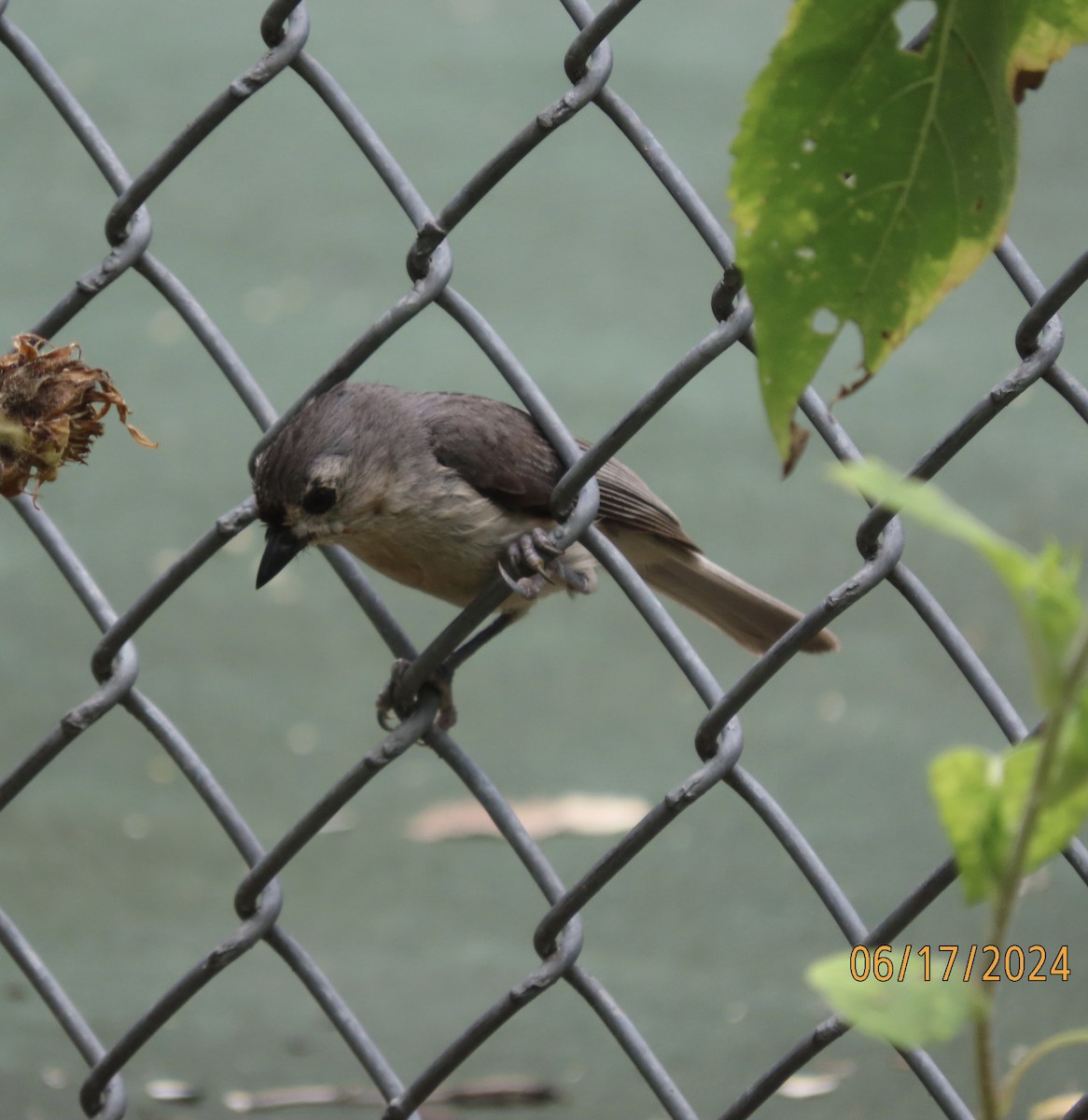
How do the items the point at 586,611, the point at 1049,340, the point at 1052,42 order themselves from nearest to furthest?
1. the point at 1052,42
2. the point at 1049,340
3. the point at 586,611

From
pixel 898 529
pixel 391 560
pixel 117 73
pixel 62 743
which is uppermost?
pixel 117 73

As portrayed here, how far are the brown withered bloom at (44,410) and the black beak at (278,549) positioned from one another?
0.92m

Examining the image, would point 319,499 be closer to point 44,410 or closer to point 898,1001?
point 44,410

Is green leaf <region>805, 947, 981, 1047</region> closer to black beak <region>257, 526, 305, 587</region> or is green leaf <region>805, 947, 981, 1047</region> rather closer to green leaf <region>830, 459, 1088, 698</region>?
green leaf <region>830, 459, 1088, 698</region>

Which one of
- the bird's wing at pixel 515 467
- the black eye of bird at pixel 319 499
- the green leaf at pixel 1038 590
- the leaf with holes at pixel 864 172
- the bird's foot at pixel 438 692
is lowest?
the green leaf at pixel 1038 590

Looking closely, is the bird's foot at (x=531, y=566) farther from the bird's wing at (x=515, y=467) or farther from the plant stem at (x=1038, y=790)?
the plant stem at (x=1038, y=790)

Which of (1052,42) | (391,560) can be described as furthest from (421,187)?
(1052,42)

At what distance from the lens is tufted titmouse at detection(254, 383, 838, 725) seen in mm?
2281

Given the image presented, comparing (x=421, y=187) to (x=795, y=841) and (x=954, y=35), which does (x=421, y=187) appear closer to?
(x=795, y=841)

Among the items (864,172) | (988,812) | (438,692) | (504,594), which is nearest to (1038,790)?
(988,812)

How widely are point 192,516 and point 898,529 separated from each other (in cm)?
325

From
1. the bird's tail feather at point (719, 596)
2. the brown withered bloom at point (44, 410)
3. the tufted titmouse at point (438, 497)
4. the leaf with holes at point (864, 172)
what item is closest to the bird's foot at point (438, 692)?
the tufted titmouse at point (438, 497)

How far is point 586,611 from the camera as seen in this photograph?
4.28m

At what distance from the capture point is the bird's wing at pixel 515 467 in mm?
2295
